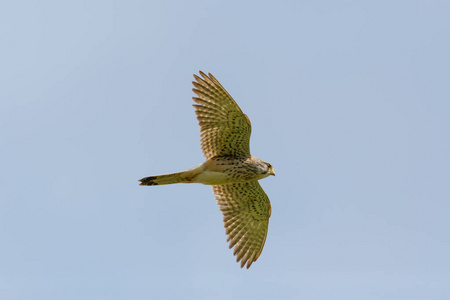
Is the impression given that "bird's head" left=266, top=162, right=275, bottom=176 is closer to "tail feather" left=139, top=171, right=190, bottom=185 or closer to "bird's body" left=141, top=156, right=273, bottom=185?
"bird's body" left=141, top=156, right=273, bottom=185

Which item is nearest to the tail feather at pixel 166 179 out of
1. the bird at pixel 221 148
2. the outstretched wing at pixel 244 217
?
the bird at pixel 221 148

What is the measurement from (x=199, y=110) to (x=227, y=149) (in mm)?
1130

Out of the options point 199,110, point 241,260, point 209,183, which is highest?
point 199,110

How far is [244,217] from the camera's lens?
15391mm

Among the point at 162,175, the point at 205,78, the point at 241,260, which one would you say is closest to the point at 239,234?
the point at 241,260

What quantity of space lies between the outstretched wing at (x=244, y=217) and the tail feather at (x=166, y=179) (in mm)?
1839

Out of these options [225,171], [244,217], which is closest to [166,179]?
[225,171]

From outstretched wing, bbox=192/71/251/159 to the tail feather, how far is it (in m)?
0.75

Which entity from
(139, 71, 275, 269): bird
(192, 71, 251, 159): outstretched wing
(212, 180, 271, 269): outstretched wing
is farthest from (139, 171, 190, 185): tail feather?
(212, 180, 271, 269): outstretched wing

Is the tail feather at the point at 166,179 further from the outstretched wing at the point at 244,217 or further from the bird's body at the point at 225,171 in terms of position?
the outstretched wing at the point at 244,217

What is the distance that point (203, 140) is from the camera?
1362 centimetres

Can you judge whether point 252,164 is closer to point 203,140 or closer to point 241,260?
point 203,140

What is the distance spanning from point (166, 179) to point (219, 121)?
1734 millimetres

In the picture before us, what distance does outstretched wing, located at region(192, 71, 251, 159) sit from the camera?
42.9 feet
